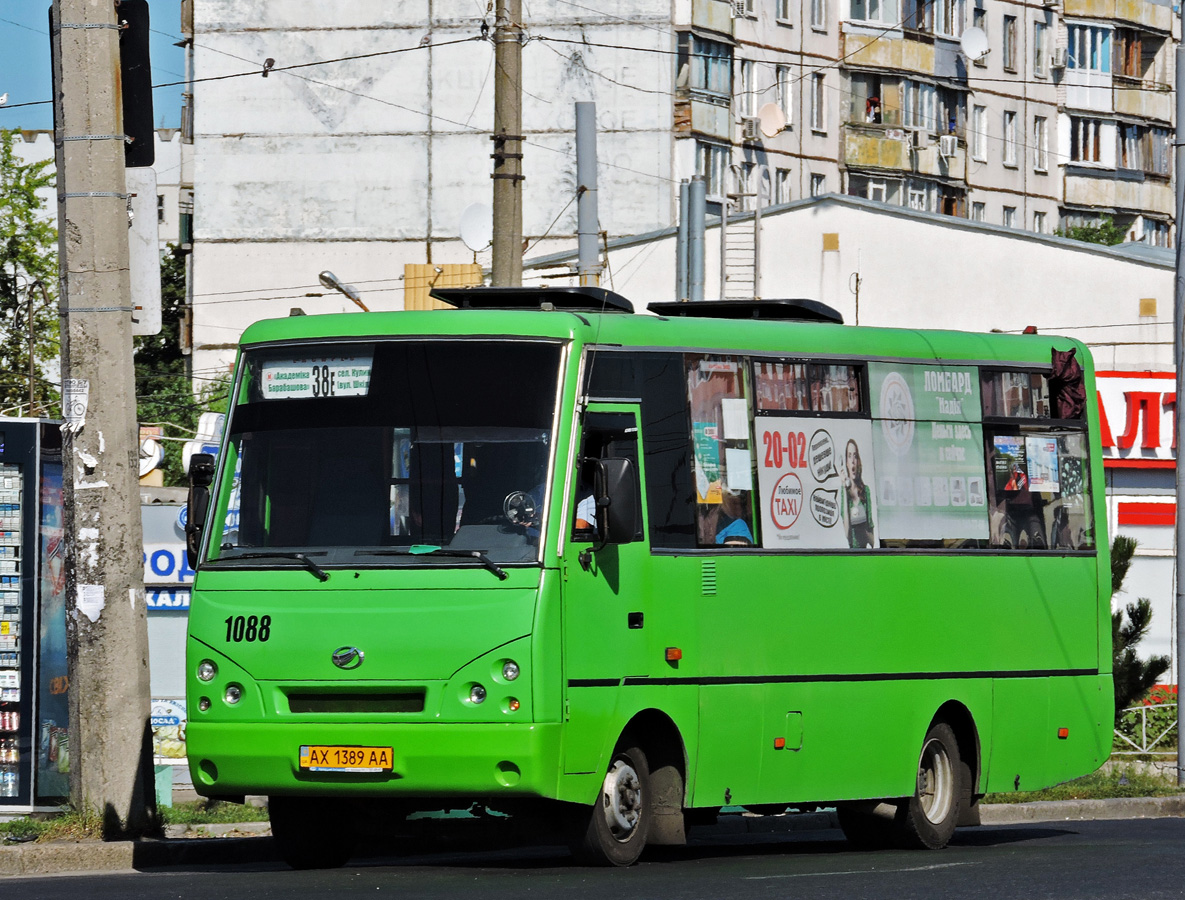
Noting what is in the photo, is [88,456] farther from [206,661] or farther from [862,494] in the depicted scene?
[862,494]

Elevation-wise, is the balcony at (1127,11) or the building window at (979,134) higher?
the balcony at (1127,11)

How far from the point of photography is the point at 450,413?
11.3 m

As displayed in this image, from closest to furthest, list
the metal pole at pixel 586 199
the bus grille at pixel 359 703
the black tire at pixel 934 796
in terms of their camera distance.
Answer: the bus grille at pixel 359 703, the black tire at pixel 934 796, the metal pole at pixel 586 199

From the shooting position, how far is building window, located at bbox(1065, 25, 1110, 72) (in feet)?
229

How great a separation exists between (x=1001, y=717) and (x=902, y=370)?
2.36 meters

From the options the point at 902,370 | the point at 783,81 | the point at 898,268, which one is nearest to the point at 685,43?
the point at 783,81

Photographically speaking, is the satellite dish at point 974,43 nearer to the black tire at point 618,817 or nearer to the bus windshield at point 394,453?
the bus windshield at point 394,453

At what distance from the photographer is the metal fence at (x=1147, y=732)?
81.0ft

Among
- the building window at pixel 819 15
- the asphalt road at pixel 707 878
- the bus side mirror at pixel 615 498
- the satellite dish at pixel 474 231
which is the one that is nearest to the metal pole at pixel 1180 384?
the asphalt road at pixel 707 878

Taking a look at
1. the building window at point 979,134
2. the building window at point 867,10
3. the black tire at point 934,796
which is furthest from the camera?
the building window at point 979,134

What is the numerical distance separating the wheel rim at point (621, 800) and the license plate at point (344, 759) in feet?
3.85

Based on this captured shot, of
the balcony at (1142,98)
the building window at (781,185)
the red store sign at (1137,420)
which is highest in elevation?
the balcony at (1142,98)

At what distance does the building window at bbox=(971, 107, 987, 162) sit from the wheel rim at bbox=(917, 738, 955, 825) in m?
54.5

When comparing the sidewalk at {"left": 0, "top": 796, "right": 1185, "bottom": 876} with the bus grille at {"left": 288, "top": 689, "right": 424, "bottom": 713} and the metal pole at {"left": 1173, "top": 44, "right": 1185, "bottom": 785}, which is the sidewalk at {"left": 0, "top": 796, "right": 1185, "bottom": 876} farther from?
the metal pole at {"left": 1173, "top": 44, "right": 1185, "bottom": 785}
